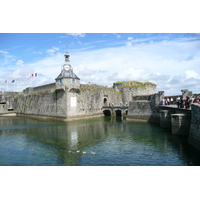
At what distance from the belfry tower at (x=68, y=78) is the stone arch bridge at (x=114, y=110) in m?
8.01

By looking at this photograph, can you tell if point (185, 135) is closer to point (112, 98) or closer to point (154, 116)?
point (154, 116)

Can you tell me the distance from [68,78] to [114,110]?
11158mm

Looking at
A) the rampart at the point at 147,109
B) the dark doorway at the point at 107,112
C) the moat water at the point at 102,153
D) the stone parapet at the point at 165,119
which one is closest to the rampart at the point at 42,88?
the dark doorway at the point at 107,112

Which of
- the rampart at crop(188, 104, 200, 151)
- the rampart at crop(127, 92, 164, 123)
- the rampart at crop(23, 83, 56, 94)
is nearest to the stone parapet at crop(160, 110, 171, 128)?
the rampart at crop(127, 92, 164, 123)

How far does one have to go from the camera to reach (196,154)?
11484 millimetres

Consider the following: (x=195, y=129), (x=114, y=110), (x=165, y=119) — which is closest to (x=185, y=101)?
(x=165, y=119)

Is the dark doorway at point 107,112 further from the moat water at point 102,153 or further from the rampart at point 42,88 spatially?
the moat water at point 102,153

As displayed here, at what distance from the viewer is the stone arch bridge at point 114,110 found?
34984mm

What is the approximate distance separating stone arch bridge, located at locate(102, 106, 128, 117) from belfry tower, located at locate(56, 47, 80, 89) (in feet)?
26.3

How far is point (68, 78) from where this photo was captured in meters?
32.2

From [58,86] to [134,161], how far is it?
24.6 metres

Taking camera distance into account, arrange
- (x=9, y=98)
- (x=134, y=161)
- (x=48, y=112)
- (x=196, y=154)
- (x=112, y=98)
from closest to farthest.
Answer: (x=134, y=161) → (x=196, y=154) → (x=48, y=112) → (x=112, y=98) → (x=9, y=98)

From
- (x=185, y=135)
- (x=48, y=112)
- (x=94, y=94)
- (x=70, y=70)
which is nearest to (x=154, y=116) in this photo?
(x=185, y=135)

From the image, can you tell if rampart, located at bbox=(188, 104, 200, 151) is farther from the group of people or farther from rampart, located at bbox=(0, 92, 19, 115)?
rampart, located at bbox=(0, 92, 19, 115)
